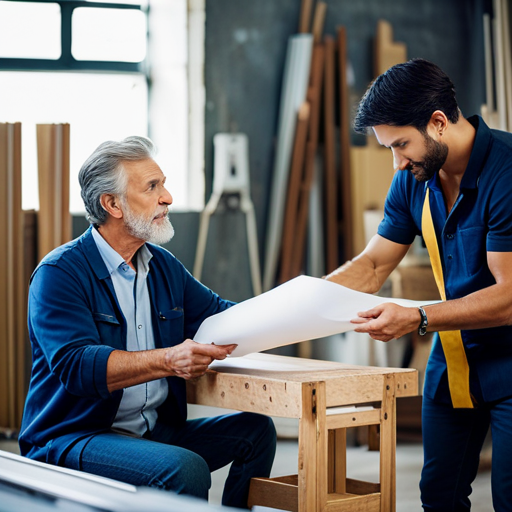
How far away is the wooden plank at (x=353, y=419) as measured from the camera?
7.29 ft

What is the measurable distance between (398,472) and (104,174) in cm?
242

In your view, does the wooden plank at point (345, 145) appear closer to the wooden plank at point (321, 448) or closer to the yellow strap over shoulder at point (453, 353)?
the yellow strap over shoulder at point (453, 353)

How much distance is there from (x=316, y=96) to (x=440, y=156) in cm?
311

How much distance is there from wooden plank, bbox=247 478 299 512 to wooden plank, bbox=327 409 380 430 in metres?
0.24

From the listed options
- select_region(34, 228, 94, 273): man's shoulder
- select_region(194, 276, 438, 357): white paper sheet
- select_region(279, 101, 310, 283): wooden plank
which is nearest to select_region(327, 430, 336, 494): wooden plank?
select_region(194, 276, 438, 357): white paper sheet

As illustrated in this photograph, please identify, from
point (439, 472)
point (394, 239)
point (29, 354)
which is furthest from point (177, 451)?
point (29, 354)

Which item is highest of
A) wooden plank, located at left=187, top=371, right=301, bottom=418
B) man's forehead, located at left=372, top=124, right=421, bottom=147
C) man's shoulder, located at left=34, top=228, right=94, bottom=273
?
man's forehead, located at left=372, top=124, right=421, bottom=147

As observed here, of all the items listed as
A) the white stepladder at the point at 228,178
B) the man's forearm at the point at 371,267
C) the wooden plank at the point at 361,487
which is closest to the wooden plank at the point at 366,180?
the white stepladder at the point at 228,178

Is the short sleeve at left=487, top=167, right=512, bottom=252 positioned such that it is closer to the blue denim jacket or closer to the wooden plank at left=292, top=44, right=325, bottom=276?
the blue denim jacket

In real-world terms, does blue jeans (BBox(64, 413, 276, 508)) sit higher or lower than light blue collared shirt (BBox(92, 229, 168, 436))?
lower

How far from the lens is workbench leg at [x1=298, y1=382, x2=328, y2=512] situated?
211cm

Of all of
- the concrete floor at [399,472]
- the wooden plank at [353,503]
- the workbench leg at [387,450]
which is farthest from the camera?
the concrete floor at [399,472]

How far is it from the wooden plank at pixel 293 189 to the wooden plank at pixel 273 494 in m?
2.74

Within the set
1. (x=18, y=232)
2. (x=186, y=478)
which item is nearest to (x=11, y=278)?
(x=18, y=232)
